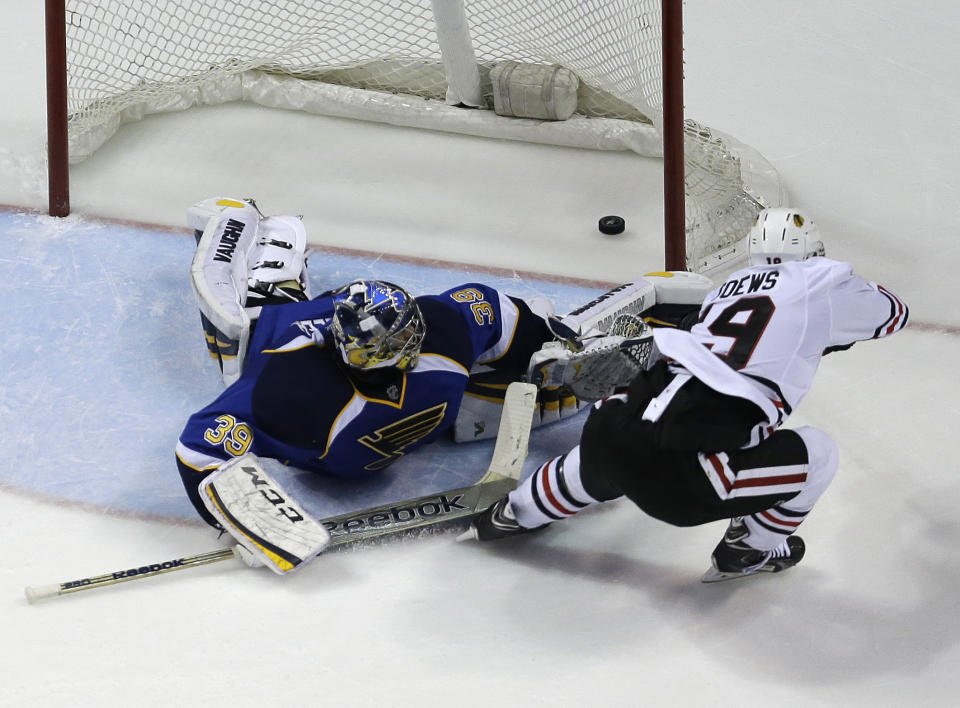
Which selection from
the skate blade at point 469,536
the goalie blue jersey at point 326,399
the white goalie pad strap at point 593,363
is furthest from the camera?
the white goalie pad strap at point 593,363

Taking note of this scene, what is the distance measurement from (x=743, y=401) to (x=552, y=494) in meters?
0.55

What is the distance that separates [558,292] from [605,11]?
2.81ft

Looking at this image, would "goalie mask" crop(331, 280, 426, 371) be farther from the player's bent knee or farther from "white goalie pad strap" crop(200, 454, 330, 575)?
the player's bent knee

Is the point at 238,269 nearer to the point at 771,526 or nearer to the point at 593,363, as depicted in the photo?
the point at 593,363

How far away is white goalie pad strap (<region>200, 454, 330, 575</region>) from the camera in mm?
3350

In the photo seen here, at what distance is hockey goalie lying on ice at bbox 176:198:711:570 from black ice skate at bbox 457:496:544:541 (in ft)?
0.84

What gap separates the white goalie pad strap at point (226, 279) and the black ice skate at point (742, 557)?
129 centimetres

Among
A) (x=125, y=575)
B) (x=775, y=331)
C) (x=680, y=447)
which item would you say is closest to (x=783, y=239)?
(x=775, y=331)

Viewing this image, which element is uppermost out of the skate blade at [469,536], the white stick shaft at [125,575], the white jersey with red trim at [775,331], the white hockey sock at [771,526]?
the white jersey with red trim at [775,331]

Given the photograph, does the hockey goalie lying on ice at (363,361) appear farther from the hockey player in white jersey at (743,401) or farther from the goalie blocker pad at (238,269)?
the hockey player in white jersey at (743,401)

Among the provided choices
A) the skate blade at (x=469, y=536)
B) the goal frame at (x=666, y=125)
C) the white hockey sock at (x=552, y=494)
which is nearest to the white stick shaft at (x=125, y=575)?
the skate blade at (x=469, y=536)

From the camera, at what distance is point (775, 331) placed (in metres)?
3.07

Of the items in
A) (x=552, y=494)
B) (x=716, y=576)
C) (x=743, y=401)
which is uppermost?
(x=743, y=401)

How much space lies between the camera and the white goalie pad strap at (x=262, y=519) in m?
3.35
